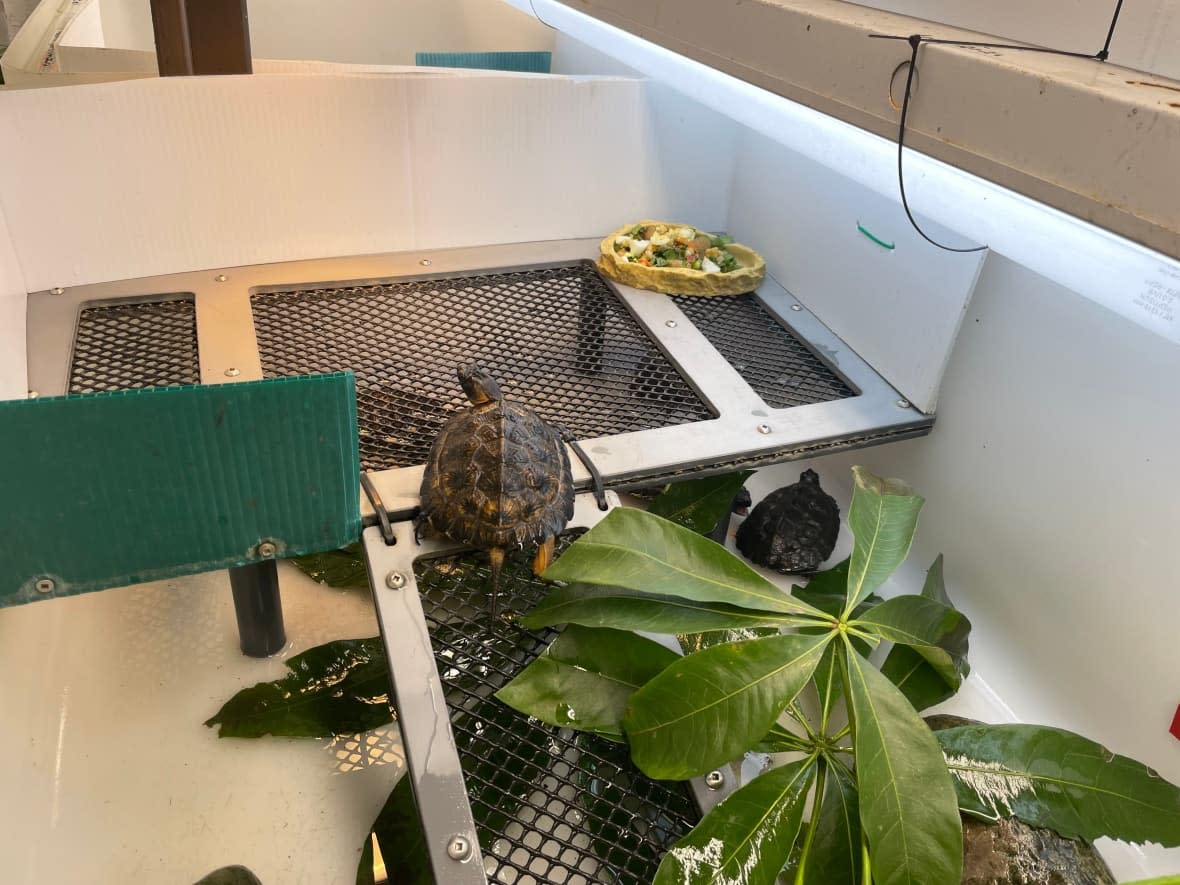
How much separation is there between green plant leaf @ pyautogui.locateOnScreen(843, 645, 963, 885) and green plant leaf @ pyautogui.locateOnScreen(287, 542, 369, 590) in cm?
78

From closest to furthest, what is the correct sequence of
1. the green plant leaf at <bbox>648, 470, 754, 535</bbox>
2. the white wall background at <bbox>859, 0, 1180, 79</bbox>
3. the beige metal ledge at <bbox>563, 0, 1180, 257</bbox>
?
the beige metal ledge at <bbox>563, 0, 1180, 257</bbox> → the white wall background at <bbox>859, 0, 1180, 79</bbox> → the green plant leaf at <bbox>648, 470, 754, 535</bbox>

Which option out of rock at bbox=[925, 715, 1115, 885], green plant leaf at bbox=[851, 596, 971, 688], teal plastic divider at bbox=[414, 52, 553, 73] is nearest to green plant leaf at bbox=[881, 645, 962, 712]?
green plant leaf at bbox=[851, 596, 971, 688]

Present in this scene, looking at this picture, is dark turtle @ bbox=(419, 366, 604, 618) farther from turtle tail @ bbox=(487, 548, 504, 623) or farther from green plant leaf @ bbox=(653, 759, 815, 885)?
green plant leaf @ bbox=(653, 759, 815, 885)

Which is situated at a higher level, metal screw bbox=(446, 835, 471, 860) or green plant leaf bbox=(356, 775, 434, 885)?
metal screw bbox=(446, 835, 471, 860)

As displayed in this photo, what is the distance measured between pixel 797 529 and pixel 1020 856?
57cm

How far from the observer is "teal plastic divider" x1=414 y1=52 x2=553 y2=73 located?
2283 mm

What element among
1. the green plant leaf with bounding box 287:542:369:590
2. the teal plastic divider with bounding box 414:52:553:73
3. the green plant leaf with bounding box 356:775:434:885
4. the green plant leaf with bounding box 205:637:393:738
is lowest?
the green plant leaf with bounding box 356:775:434:885

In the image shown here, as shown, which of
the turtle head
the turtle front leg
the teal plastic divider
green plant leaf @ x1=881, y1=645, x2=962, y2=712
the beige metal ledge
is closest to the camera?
the beige metal ledge

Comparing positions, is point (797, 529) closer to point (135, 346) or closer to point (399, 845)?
point (399, 845)

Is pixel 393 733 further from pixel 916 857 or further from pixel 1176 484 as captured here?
pixel 1176 484

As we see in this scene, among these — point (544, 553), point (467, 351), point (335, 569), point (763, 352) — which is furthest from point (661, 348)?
point (335, 569)

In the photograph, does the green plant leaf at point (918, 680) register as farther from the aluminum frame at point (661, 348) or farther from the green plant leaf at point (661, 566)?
the aluminum frame at point (661, 348)

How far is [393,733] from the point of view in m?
1.11

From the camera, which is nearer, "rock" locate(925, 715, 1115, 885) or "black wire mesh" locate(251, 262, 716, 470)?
"rock" locate(925, 715, 1115, 885)
